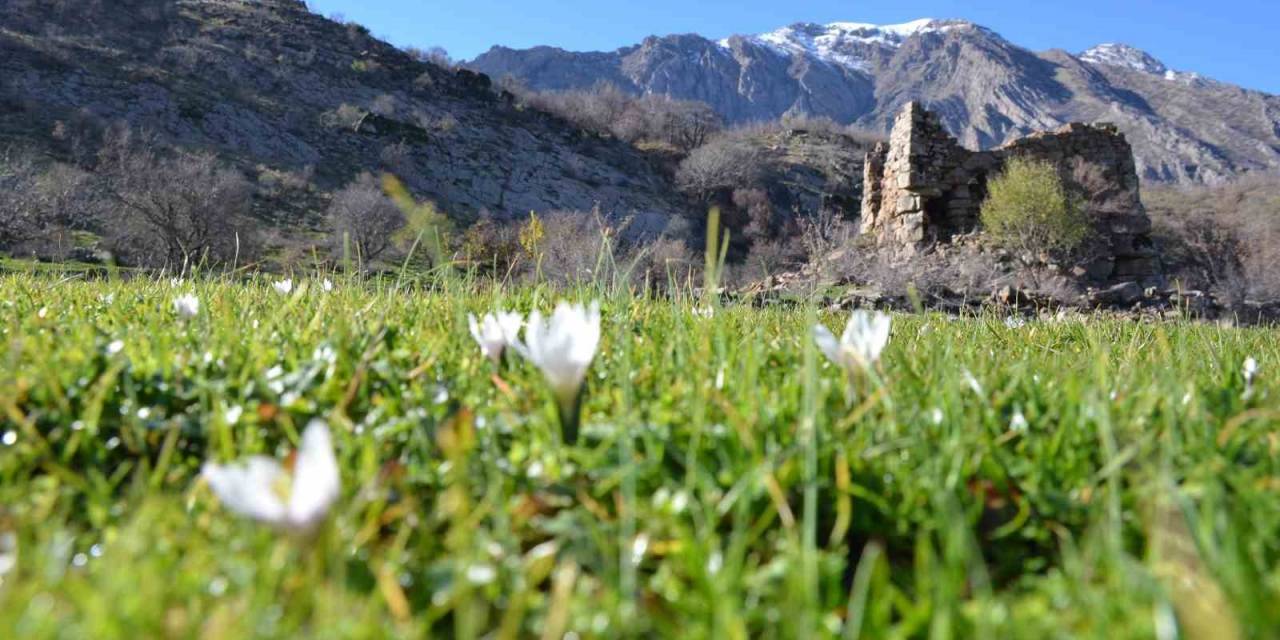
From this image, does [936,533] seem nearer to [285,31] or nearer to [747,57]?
[285,31]

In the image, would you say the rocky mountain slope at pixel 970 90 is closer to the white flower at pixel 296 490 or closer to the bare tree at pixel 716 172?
the bare tree at pixel 716 172

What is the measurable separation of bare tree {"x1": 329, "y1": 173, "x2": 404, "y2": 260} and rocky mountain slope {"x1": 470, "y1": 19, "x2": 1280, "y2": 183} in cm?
10188

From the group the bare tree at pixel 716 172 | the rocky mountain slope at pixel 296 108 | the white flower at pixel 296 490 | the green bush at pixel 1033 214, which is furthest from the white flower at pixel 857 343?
the bare tree at pixel 716 172

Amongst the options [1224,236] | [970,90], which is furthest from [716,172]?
[970,90]

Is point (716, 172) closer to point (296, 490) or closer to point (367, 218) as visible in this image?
point (367, 218)

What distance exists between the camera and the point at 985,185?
Answer: 62.9 ft

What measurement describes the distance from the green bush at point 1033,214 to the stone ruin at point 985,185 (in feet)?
2.08

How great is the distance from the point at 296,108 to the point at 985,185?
93.8 ft

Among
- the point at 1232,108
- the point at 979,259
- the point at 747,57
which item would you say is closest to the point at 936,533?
the point at 979,259

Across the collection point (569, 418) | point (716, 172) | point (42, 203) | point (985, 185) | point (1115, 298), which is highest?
point (716, 172)

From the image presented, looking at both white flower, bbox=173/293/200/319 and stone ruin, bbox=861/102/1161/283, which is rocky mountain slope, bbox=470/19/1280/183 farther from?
white flower, bbox=173/293/200/319

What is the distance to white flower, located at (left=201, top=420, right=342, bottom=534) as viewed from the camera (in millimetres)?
777

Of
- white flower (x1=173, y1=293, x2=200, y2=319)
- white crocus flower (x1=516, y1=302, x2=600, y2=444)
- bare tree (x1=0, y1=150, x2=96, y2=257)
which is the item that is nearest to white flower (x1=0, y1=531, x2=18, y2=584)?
white crocus flower (x1=516, y1=302, x2=600, y2=444)

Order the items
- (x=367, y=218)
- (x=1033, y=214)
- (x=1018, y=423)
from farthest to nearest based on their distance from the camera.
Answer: (x=367, y=218)
(x=1033, y=214)
(x=1018, y=423)
